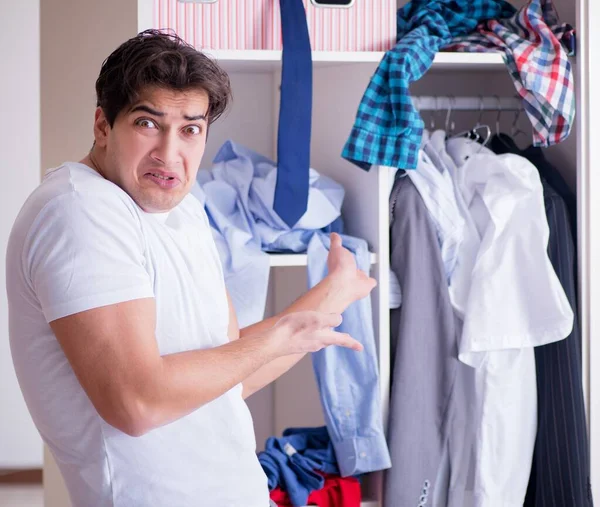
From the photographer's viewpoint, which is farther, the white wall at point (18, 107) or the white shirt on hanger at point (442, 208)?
the white wall at point (18, 107)

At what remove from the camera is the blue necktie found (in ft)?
5.53

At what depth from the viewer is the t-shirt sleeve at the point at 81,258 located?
967 mm

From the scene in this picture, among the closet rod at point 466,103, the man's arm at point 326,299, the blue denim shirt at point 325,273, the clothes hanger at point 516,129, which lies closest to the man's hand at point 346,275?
the man's arm at point 326,299

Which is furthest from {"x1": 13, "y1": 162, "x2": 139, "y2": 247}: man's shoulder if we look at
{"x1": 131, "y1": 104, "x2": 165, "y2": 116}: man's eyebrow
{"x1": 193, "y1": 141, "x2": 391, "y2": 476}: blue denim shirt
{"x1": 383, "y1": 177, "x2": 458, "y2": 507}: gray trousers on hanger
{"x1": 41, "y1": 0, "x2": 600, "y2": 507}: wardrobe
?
{"x1": 383, "y1": 177, "x2": 458, "y2": 507}: gray trousers on hanger

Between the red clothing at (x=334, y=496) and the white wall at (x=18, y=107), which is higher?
the white wall at (x=18, y=107)

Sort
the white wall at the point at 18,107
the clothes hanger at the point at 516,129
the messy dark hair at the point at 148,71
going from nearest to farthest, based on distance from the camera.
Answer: the messy dark hair at the point at 148,71
the white wall at the point at 18,107
the clothes hanger at the point at 516,129

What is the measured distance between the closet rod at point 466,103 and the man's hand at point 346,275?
526 millimetres

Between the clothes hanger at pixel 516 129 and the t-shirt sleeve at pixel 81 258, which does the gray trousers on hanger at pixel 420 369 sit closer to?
the clothes hanger at pixel 516 129

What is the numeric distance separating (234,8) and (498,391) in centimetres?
99

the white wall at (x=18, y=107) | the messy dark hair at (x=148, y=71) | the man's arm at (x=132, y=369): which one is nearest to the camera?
the man's arm at (x=132, y=369)

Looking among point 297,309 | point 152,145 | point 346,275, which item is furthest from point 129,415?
point 346,275

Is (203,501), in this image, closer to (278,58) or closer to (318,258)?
(318,258)

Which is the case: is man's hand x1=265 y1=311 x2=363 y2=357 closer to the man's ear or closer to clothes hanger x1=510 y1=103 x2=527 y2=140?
the man's ear

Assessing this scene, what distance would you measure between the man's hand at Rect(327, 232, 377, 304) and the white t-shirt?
0.32 metres
